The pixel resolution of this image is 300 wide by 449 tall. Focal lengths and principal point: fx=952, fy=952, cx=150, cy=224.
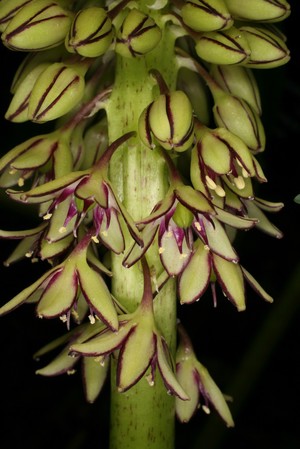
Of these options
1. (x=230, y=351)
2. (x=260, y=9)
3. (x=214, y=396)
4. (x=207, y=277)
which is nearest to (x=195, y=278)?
(x=207, y=277)

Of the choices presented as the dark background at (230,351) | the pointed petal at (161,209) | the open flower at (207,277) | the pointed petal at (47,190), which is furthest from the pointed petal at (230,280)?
the dark background at (230,351)

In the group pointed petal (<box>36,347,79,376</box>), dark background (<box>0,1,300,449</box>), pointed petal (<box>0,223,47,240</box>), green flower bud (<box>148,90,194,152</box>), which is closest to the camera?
green flower bud (<box>148,90,194,152</box>)

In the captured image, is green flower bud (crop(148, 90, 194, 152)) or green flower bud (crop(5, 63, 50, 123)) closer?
green flower bud (crop(148, 90, 194, 152))

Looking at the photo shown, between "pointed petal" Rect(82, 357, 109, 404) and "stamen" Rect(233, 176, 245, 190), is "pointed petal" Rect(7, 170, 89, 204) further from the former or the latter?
"pointed petal" Rect(82, 357, 109, 404)

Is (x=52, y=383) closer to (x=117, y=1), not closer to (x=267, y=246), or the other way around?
(x=267, y=246)

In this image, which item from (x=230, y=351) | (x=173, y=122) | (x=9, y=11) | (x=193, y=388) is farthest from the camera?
(x=230, y=351)

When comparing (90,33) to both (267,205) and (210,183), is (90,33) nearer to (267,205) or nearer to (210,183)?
(210,183)

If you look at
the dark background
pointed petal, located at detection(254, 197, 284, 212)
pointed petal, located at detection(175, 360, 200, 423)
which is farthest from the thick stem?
the dark background
